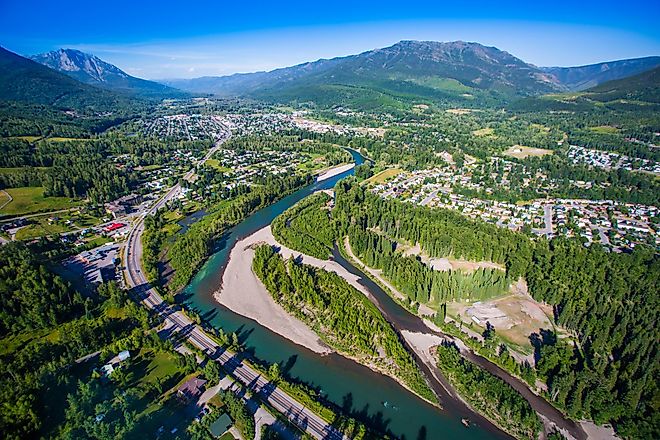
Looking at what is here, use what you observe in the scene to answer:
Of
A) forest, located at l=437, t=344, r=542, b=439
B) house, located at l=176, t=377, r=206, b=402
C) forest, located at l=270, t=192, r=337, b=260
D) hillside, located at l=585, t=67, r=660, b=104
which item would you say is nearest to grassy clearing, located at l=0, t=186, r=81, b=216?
forest, located at l=270, t=192, r=337, b=260

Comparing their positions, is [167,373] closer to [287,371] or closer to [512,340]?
[287,371]

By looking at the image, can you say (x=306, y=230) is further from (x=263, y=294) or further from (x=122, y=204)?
→ (x=122, y=204)

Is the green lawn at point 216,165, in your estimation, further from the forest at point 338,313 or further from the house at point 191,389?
the house at point 191,389

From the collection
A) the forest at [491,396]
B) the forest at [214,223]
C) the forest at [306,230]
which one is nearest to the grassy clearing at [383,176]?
the forest at [214,223]

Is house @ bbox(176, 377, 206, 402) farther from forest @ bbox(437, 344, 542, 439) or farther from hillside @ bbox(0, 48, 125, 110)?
hillside @ bbox(0, 48, 125, 110)

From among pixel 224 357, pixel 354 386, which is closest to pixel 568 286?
pixel 354 386

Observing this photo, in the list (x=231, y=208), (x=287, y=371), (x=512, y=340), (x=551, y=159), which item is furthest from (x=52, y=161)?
(x=551, y=159)

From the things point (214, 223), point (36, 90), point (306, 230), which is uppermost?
point (36, 90)
